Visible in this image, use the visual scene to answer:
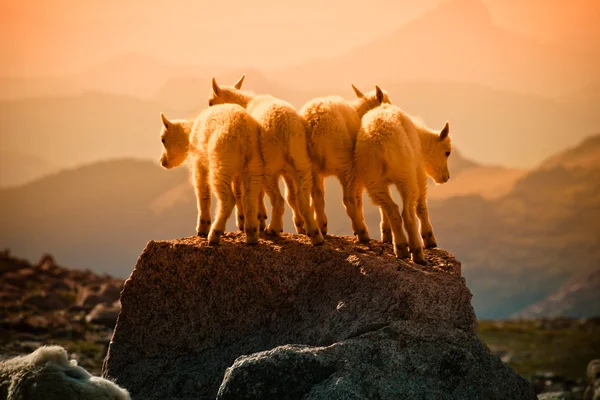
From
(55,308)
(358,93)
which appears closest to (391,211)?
(358,93)

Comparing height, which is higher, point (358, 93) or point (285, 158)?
point (358, 93)

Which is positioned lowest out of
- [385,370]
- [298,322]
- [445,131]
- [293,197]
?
[385,370]

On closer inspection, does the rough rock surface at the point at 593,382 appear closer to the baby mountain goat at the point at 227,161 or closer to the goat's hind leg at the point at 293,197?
the goat's hind leg at the point at 293,197

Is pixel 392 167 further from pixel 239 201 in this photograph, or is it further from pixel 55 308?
pixel 55 308

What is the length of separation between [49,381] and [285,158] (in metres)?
5.10

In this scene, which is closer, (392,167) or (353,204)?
(392,167)

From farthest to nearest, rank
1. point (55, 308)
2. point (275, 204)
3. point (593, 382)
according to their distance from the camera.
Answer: point (55, 308)
point (593, 382)
point (275, 204)

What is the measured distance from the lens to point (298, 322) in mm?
12844

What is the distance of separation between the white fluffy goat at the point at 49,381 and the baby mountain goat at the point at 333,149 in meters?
5.01

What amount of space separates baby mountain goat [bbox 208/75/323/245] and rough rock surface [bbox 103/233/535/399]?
514 millimetres

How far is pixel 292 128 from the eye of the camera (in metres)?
12.9

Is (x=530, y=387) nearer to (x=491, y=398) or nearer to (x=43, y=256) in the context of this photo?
(x=491, y=398)

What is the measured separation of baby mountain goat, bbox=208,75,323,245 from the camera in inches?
508

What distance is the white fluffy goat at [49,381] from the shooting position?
31.7 feet
